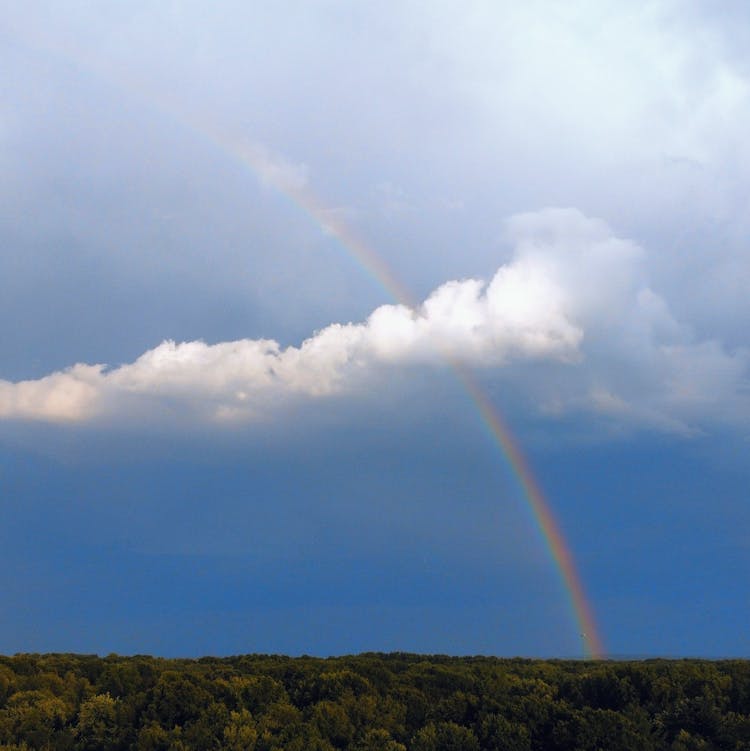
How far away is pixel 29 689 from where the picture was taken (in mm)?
37625

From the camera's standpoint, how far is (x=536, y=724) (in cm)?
3238

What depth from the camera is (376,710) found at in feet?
111

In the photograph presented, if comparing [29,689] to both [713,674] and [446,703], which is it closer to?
[446,703]

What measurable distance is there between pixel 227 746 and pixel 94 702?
691 centimetres

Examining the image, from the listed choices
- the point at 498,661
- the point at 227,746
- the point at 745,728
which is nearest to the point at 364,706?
the point at 227,746

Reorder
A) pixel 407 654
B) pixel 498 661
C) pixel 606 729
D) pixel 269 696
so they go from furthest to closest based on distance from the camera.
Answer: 1. pixel 407 654
2. pixel 498 661
3. pixel 269 696
4. pixel 606 729

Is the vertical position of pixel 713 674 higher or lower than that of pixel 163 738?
higher

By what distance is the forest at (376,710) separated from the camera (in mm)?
30891

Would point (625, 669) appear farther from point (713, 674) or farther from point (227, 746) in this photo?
point (227, 746)

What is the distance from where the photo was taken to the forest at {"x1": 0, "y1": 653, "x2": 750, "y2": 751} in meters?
30.9

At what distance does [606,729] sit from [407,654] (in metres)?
31.4

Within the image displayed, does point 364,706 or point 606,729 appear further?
point 364,706

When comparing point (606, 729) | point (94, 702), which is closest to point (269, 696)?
point (94, 702)

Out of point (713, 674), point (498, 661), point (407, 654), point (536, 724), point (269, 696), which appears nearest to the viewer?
point (536, 724)
